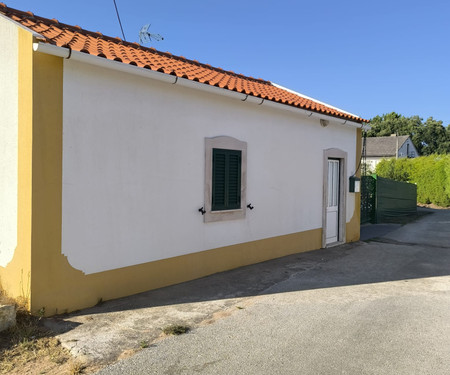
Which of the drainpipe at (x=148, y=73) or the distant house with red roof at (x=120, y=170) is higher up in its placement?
the drainpipe at (x=148, y=73)

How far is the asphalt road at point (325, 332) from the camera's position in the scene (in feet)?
11.3

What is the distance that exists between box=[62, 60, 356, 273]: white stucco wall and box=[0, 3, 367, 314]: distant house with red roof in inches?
0.6

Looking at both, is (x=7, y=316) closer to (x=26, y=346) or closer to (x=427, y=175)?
(x=26, y=346)

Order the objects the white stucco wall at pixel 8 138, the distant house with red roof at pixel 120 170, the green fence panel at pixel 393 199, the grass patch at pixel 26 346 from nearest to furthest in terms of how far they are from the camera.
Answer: the grass patch at pixel 26 346 < the distant house with red roof at pixel 120 170 < the white stucco wall at pixel 8 138 < the green fence panel at pixel 393 199

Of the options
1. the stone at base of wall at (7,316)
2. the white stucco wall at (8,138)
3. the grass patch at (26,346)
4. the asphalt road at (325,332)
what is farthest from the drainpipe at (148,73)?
the asphalt road at (325,332)

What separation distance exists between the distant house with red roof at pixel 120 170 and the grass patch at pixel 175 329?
4.24 feet

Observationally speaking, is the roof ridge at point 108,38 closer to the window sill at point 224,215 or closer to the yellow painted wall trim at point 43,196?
the yellow painted wall trim at point 43,196

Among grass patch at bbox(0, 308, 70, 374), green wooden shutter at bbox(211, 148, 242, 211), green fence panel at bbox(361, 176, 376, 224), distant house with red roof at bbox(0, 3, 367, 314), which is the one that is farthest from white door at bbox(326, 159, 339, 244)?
grass patch at bbox(0, 308, 70, 374)

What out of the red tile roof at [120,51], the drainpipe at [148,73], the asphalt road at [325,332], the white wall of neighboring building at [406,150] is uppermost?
the white wall of neighboring building at [406,150]

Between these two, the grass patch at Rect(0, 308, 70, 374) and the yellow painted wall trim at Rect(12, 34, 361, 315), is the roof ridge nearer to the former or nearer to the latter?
the yellow painted wall trim at Rect(12, 34, 361, 315)

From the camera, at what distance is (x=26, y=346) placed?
366 cm

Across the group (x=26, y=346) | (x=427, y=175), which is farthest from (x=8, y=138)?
(x=427, y=175)

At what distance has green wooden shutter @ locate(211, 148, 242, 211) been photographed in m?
6.51

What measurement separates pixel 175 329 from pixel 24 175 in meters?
2.48
